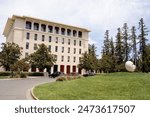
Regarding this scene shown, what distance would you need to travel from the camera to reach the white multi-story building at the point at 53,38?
68.3 m

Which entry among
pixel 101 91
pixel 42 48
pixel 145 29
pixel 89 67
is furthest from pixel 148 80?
pixel 145 29

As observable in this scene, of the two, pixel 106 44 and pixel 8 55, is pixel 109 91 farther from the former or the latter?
pixel 106 44

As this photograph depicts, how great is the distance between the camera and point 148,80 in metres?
21.5

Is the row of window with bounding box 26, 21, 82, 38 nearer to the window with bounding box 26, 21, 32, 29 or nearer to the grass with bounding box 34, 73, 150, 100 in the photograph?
the window with bounding box 26, 21, 32, 29

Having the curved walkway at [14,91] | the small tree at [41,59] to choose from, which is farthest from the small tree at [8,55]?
the curved walkway at [14,91]

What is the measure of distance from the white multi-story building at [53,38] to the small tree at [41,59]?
6.18m

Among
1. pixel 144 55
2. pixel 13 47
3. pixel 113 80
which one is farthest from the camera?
pixel 144 55

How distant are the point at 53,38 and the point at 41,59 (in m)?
15.5

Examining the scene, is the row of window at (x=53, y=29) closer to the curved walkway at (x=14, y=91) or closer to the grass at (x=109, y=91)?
the curved walkway at (x=14, y=91)

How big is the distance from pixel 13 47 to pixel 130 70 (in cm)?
3293

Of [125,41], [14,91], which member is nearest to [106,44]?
[125,41]

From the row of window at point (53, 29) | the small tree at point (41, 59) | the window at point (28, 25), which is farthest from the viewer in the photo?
the row of window at point (53, 29)

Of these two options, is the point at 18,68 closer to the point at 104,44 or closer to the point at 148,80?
the point at 148,80

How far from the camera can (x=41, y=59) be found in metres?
60.1
